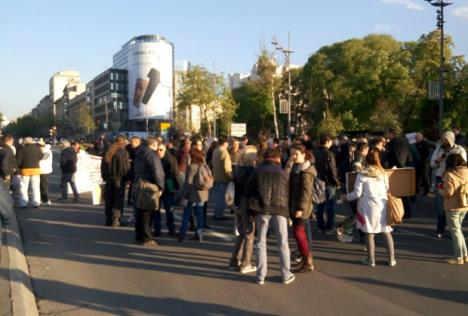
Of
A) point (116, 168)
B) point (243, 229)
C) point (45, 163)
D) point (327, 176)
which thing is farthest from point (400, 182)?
point (45, 163)

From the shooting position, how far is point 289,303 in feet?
19.4

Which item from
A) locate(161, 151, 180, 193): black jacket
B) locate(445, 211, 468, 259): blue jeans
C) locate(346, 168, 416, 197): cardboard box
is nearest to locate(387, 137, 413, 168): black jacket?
locate(346, 168, 416, 197): cardboard box

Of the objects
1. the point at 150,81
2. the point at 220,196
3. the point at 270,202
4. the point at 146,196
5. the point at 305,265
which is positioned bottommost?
the point at 305,265

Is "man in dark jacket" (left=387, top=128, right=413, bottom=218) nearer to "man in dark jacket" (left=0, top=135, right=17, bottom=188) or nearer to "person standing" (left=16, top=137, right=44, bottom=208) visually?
"person standing" (left=16, top=137, right=44, bottom=208)

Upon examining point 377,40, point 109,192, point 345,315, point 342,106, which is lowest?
point 345,315

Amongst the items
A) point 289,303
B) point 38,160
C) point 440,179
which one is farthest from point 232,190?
point 38,160

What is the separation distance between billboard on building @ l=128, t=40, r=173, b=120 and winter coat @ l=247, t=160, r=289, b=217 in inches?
4648

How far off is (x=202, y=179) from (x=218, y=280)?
101 inches

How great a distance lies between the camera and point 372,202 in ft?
24.5

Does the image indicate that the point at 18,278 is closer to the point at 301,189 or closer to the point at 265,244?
the point at 265,244

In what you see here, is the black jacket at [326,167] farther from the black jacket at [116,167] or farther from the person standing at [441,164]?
the black jacket at [116,167]

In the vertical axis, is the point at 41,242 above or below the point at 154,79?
below

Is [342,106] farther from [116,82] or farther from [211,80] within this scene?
[116,82]

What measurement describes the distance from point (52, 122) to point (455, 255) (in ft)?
473
